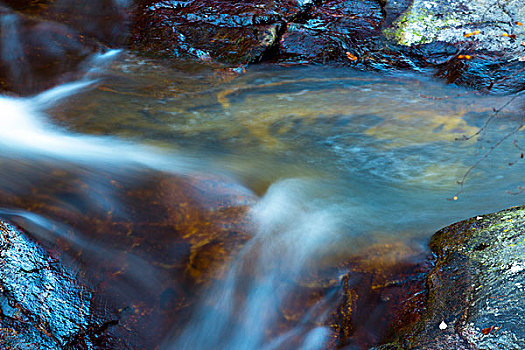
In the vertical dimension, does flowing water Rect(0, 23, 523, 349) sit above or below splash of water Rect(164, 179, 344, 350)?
above

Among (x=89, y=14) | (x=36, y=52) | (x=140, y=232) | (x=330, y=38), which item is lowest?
(x=140, y=232)

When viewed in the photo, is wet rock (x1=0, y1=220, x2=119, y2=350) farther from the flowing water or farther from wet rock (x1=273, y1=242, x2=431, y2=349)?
wet rock (x1=273, y1=242, x2=431, y2=349)

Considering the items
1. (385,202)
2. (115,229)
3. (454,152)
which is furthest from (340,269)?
(454,152)

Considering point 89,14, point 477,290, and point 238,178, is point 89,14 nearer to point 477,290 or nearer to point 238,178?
point 238,178

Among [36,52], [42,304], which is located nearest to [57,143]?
[36,52]

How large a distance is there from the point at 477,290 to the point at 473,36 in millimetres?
4954

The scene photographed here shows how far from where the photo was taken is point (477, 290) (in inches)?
97.0

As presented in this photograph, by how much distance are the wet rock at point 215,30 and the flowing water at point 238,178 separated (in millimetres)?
354

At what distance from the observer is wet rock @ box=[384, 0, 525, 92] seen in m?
5.94

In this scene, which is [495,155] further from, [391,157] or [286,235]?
[286,235]

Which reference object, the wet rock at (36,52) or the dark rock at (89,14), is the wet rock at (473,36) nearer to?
the dark rock at (89,14)

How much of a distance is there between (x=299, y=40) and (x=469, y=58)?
8.63 ft

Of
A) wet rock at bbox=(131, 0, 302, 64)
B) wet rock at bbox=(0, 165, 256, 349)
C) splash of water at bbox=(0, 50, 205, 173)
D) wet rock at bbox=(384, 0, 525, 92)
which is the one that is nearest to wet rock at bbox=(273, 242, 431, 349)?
wet rock at bbox=(0, 165, 256, 349)

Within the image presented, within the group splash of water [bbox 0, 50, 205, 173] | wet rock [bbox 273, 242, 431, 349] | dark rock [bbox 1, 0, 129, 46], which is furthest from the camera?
dark rock [bbox 1, 0, 129, 46]
